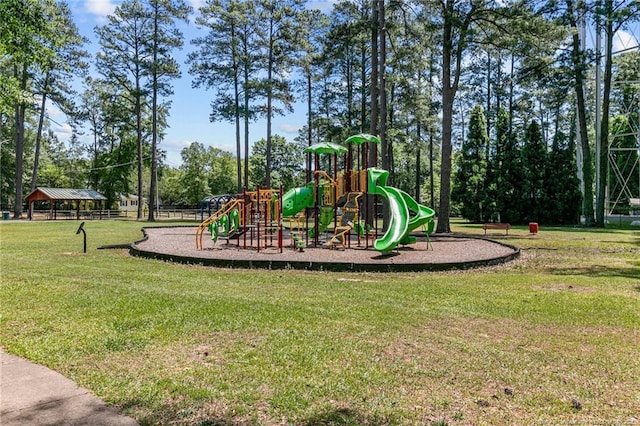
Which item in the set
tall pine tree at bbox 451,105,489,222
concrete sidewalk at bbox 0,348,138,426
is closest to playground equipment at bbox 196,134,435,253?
concrete sidewalk at bbox 0,348,138,426

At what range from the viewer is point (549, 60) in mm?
20672

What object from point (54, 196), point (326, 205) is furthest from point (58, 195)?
point (326, 205)

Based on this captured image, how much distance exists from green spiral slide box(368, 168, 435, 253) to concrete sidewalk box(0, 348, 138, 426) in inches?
367

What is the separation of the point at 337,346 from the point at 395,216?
8879 mm

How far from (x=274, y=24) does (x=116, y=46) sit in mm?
12661

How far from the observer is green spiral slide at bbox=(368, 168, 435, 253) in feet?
41.5

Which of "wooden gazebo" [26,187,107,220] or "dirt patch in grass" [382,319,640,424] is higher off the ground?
"wooden gazebo" [26,187,107,220]

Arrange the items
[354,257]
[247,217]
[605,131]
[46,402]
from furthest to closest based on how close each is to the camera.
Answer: [605,131]
[247,217]
[354,257]
[46,402]

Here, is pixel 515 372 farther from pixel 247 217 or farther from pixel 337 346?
pixel 247 217

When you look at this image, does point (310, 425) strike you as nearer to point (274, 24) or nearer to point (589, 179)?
point (589, 179)

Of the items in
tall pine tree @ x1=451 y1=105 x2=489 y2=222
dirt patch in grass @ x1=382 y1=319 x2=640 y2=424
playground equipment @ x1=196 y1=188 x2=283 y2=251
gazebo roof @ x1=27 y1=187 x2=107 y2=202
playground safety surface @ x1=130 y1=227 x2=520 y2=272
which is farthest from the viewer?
gazebo roof @ x1=27 y1=187 x2=107 y2=202

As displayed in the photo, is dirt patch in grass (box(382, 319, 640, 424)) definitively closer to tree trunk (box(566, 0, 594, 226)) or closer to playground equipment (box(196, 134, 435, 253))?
playground equipment (box(196, 134, 435, 253))

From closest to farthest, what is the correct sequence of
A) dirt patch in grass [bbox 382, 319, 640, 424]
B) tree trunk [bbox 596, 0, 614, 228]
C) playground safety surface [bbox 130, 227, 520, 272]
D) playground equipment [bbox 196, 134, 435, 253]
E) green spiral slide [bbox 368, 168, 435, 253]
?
dirt patch in grass [bbox 382, 319, 640, 424] < playground safety surface [bbox 130, 227, 520, 272] < green spiral slide [bbox 368, 168, 435, 253] < playground equipment [bbox 196, 134, 435, 253] < tree trunk [bbox 596, 0, 614, 228]

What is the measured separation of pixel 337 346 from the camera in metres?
4.79
